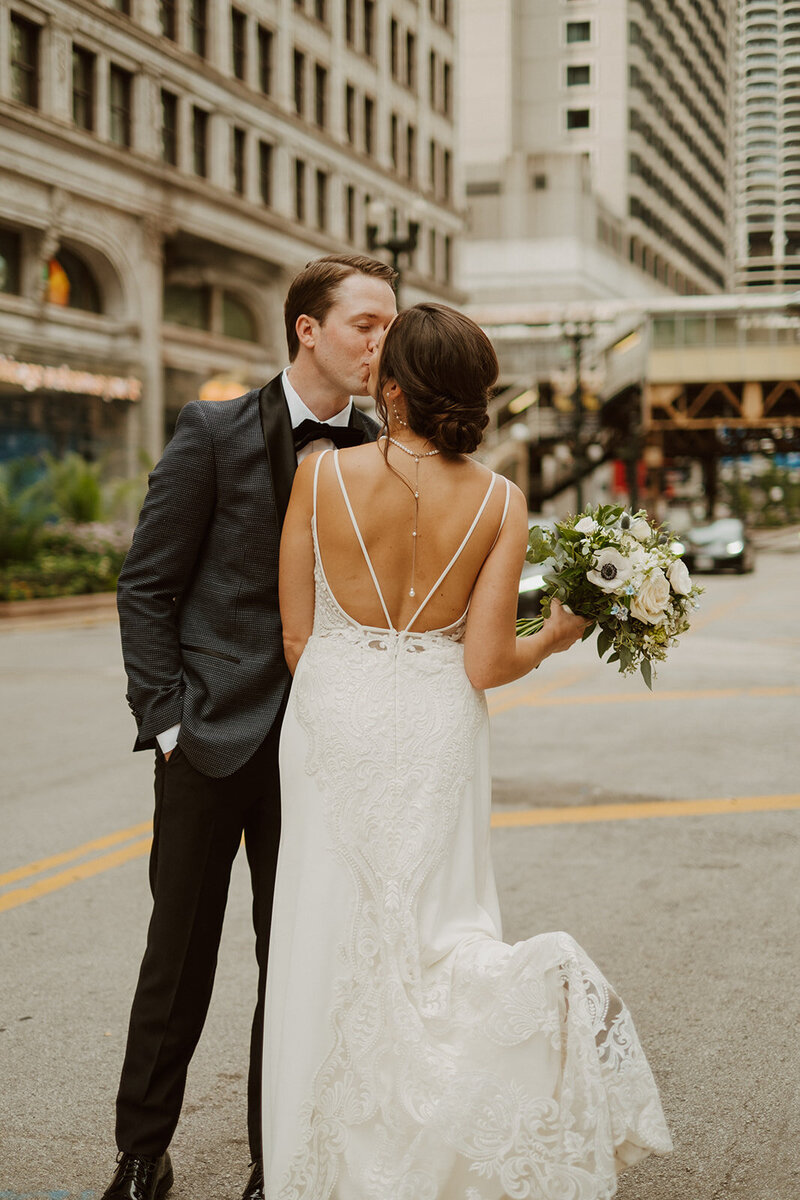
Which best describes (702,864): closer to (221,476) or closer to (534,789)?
(534,789)

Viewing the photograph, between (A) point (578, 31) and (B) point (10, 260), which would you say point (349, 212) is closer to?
(B) point (10, 260)

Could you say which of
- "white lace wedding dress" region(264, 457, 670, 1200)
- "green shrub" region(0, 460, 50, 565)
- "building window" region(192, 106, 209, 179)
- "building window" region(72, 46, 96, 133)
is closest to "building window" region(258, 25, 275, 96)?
"building window" region(192, 106, 209, 179)

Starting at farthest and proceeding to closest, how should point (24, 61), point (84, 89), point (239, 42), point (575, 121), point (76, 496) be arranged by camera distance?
point (575, 121)
point (239, 42)
point (84, 89)
point (24, 61)
point (76, 496)

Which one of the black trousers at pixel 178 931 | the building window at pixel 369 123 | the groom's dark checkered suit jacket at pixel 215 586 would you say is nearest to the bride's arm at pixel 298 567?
the groom's dark checkered suit jacket at pixel 215 586

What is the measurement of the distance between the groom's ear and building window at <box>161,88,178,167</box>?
114 ft

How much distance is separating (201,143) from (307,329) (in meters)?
36.4

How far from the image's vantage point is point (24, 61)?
30922mm

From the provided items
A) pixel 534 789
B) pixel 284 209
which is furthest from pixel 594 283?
pixel 534 789

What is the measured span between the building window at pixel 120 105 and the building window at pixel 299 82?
29.7ft

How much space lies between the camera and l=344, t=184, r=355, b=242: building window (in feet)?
149

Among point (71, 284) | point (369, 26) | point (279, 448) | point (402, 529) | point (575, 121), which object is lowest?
point (402, 529)

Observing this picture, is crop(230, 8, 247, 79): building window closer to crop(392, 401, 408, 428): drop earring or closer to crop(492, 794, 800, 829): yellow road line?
crop(492, 794, 800, 829): yellow road line

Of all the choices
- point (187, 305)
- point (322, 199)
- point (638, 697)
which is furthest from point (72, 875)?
point (322, 199)

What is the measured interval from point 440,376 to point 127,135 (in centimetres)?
3401
